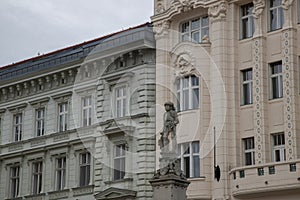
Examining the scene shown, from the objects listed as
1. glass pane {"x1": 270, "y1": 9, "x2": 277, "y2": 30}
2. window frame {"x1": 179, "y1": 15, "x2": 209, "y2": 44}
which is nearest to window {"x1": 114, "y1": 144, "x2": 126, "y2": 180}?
window frame {"x1": 179, "y1": 15, "x2": 209, "y2": 44}

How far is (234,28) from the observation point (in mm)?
39656

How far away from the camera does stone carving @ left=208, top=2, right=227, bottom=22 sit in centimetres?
3950

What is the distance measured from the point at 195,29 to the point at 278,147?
8.16 m

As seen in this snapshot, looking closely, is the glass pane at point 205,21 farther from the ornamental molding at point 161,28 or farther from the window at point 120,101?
the window at point 120,101

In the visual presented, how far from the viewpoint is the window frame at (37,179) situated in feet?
158

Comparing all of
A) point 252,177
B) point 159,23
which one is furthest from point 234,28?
point 252,177

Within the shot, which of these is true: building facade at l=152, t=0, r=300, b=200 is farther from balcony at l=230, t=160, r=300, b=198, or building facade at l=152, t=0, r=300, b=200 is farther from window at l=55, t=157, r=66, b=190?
window at l=55, t=157, r=66, b=190

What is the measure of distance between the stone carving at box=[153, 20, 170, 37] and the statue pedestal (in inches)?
639

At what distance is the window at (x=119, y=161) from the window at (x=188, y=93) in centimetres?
431

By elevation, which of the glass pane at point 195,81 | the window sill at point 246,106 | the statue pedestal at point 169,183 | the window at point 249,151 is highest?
the glass pane at point 195,81

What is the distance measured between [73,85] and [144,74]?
5.87 metres

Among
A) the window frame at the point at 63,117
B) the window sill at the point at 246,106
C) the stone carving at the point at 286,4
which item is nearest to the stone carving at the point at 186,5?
the stone carving at the point at 286,4

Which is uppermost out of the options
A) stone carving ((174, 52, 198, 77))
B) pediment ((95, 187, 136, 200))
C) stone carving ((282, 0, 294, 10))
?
stone carving ((282, 0, 294, 10))

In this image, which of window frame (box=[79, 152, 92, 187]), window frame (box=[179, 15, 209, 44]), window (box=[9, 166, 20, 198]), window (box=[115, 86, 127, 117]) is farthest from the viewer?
window (box=[9, 166, 20, 198])
